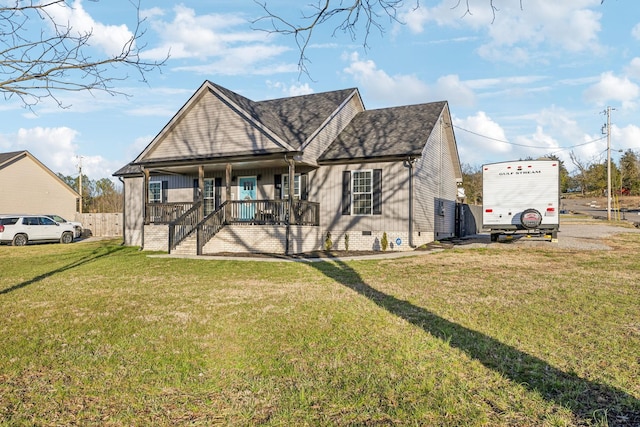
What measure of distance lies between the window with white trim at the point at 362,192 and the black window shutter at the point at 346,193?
0.13 meters

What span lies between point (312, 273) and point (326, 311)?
14.6 ft

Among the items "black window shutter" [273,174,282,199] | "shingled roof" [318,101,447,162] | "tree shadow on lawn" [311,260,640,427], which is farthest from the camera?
"black window shutter" [273,174,282,199]

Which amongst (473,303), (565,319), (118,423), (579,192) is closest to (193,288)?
(473,303)

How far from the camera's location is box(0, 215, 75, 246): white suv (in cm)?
2303

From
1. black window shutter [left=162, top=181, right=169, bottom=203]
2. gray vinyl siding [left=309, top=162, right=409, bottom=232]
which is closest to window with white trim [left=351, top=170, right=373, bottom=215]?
gray vinyl siding [left=309, top=162, right=409, bottom=232]

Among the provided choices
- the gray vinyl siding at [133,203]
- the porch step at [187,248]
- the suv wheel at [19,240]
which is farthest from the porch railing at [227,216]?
the suv wheel at [19,240]

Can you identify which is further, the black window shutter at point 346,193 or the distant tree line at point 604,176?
the distant tree line at point 604,176

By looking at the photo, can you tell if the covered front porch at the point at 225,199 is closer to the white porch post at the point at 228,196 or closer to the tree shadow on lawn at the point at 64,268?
the white porch post at the point at 228,196

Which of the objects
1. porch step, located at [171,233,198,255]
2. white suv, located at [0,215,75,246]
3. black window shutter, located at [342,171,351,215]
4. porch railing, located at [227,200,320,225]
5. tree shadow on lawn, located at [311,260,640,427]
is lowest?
tree shadow on lawn, located at [311,260,640,427]

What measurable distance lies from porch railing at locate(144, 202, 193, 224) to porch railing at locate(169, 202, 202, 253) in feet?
3.35

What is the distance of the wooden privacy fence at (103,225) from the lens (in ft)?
105

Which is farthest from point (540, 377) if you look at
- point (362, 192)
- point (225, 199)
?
point (225, 199)

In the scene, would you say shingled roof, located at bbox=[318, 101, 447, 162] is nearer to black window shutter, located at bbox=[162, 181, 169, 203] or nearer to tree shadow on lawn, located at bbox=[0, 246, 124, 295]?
black window shutter, located at bbox=[162, 181, 169, 203]

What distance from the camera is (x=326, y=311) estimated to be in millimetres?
6816
